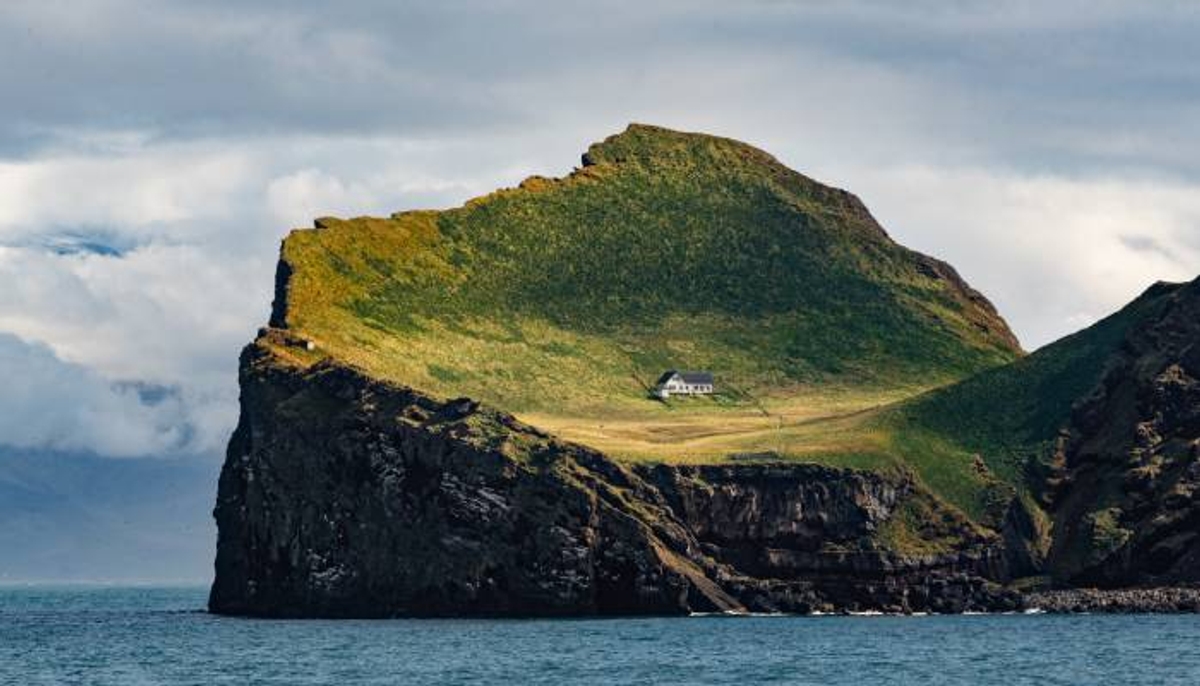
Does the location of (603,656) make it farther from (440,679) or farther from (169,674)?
(169,674)

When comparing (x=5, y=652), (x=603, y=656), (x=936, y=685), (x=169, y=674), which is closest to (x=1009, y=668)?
(x=936, y=685)

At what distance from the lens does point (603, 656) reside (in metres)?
175

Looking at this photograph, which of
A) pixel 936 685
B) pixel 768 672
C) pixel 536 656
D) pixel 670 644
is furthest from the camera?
pixel 670 644

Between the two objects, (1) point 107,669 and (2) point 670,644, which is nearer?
(1) point 107,669

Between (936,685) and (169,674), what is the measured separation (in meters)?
55.3

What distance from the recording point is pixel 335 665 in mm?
167375

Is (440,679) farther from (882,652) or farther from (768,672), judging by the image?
(882,652)

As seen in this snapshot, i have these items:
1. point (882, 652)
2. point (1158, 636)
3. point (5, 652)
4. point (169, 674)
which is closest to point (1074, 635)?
point (1158, 636)

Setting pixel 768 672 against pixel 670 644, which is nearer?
pixel 768 672

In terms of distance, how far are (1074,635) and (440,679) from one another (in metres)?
66.9

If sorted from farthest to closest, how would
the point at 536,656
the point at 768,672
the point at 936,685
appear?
the point at 536,656, the point at 768,672, the point at 936,685

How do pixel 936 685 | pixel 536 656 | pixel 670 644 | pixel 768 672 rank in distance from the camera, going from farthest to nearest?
1. pixel 670 644
2. pixel 536 656
3. pixel 768 672
4. pixel 936 685

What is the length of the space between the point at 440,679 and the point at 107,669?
3028 cm

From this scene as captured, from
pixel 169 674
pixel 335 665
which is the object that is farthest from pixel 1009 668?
pixel 169 674
